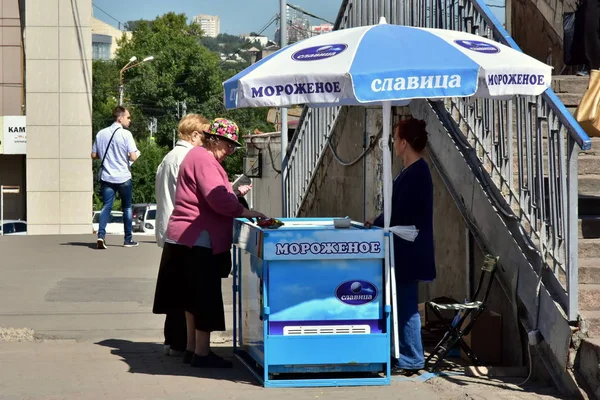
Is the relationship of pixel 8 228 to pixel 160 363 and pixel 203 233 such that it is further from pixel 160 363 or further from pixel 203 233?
pixel 203 233

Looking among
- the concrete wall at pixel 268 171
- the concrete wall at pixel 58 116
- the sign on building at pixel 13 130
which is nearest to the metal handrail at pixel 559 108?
the concrete wall at pixel 268 171

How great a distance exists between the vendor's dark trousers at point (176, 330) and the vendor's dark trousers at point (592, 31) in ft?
15.5

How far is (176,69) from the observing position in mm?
79500

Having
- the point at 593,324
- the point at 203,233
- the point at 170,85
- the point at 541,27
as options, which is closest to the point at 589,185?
the point at 593,324

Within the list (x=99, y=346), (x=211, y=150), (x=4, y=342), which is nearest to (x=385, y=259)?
(x=211, y=150)

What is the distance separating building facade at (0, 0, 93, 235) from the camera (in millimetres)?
24391

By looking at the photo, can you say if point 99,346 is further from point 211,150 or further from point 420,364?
point 420,364

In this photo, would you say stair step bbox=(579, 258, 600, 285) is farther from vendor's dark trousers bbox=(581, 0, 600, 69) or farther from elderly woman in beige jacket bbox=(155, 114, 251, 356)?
vendor's dark trousers bbox=(581, 0, 600, 69)

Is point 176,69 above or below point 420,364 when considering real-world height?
above

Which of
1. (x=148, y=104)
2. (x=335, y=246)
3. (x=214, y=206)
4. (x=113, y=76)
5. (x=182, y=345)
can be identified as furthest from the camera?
(x=113, y=76)

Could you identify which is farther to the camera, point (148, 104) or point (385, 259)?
point (148, 104)

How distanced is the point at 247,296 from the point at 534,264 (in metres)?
1.96

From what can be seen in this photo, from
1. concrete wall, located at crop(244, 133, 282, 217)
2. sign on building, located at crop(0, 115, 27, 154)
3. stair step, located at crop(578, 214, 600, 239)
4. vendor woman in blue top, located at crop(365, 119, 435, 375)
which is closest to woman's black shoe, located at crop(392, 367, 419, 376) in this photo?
vendor woman in blue top, located at crop(365, 119, 435, 375)

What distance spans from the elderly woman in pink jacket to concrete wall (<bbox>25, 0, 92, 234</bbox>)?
17.7 m
